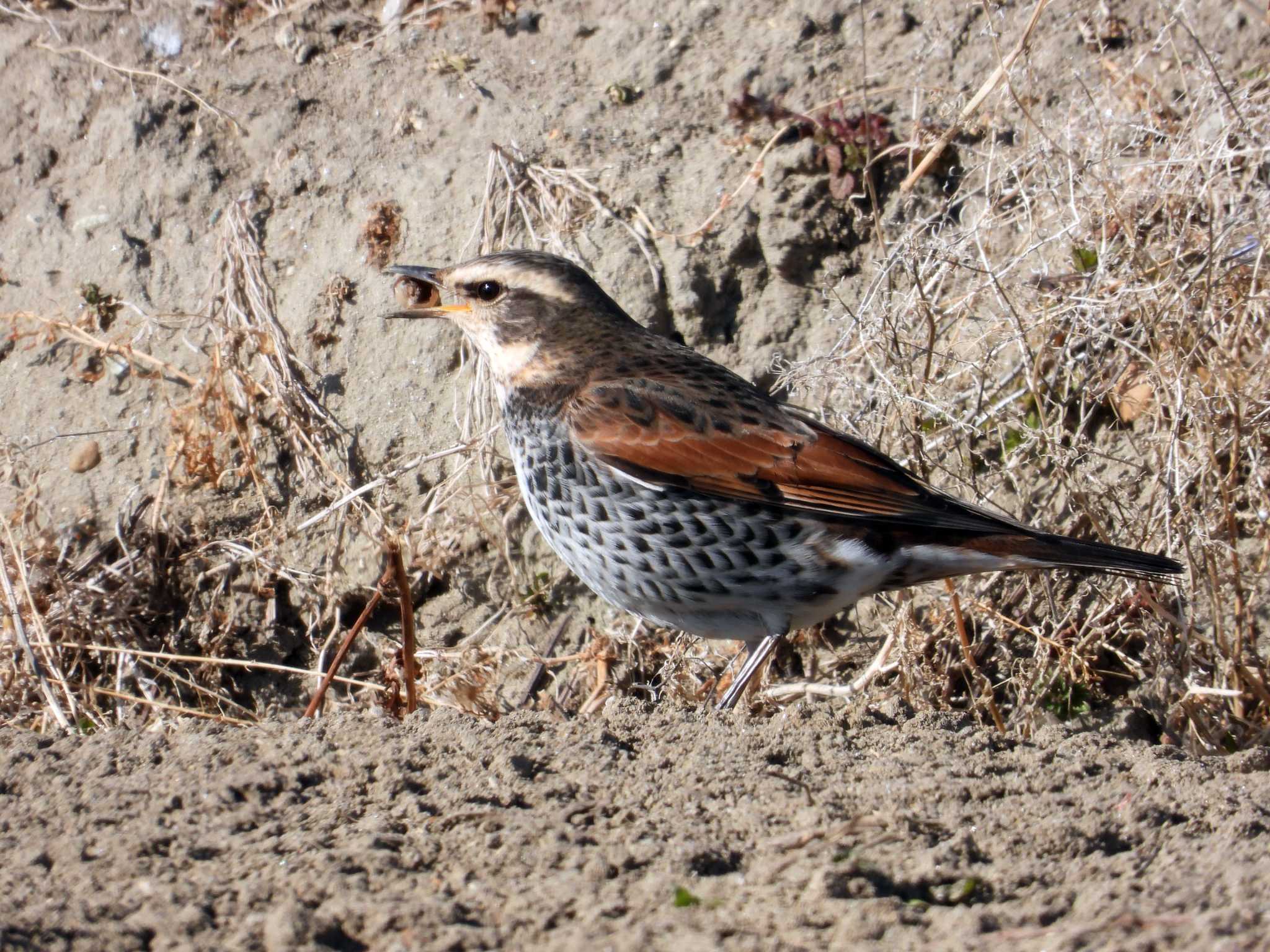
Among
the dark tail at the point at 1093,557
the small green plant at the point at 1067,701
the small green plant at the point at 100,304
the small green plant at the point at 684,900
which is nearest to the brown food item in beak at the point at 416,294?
the small green plant at the point at 100,304

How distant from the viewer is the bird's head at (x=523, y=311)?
557 centimetres

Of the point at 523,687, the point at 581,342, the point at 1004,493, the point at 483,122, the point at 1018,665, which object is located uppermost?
the point at 483,122

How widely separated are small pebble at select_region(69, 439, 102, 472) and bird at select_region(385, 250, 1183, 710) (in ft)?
9.30

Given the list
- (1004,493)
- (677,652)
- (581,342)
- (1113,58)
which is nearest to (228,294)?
(581,342)

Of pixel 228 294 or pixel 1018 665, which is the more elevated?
pixel 228 294

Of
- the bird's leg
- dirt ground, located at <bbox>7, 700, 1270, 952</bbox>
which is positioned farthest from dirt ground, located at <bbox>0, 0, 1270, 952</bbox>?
dirt ground, located at <bbox>7, 700, 1270, 952</bbox>

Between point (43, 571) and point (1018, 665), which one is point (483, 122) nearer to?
point (43, 571)

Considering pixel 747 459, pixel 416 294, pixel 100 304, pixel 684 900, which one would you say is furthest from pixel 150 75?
pixel 684 900

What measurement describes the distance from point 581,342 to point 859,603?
1985 mm

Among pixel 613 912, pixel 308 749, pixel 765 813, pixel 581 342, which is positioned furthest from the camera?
pixel 581 342

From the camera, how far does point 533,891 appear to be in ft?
9.93

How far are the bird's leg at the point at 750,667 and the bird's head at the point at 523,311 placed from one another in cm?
134

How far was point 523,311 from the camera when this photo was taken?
5629 mm

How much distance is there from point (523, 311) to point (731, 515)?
Result: 1.33m
